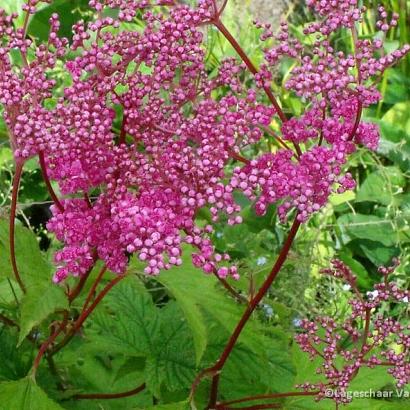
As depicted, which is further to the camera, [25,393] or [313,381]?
[313,381]

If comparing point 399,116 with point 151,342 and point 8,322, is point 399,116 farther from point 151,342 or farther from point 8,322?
point 8,322

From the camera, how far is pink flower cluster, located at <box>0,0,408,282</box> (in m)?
1.16

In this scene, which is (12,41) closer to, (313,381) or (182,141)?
(182,141)

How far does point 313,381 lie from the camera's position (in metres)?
1.74

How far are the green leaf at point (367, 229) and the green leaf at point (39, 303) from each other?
7.07ft

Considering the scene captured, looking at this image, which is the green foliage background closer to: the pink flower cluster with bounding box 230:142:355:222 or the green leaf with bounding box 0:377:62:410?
the green leaf with bounding box 0:377:62:410

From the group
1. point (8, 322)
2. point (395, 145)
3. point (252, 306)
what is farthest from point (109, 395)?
point (395, 145)

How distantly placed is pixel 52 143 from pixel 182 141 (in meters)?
0.21

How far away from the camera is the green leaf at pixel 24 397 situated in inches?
55.3

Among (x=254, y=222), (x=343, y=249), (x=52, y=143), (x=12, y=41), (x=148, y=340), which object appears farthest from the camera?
(x=343, y=249)

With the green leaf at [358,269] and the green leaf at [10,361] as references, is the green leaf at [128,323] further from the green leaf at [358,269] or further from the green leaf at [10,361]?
the green leaf at [358,269]

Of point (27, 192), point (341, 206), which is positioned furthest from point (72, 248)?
point (341, 206)

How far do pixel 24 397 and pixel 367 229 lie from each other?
7.69ft

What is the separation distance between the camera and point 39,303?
53.1 inches
